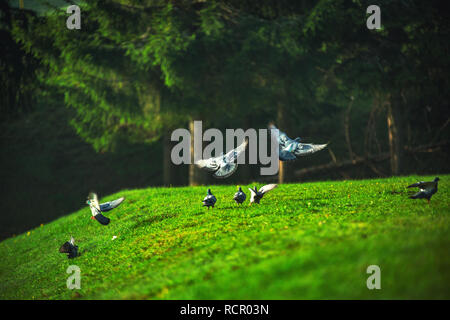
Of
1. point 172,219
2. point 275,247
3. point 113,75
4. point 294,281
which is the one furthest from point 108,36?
point 294,281

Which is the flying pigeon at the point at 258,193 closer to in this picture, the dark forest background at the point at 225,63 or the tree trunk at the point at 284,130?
the dark forest background at the point at 225,63

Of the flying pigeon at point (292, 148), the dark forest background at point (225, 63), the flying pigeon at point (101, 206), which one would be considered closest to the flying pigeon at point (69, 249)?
the flying pigeon at point (101, 206)

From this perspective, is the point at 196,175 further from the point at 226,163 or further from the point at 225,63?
the point at 226,163

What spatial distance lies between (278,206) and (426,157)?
52.0ft

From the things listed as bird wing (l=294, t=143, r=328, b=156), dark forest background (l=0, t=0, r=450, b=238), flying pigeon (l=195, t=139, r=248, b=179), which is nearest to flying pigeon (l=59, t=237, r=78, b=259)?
flying pigeon (l=195, t=139, r=248, b=179)

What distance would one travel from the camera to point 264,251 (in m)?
6.62

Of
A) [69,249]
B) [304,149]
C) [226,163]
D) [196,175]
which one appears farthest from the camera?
[196,175]

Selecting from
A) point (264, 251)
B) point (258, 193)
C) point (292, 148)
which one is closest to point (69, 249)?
point (258, 193)

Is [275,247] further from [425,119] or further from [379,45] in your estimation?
[425,119]

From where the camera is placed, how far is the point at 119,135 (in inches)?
796

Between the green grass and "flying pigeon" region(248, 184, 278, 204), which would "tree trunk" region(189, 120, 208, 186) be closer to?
the green grass

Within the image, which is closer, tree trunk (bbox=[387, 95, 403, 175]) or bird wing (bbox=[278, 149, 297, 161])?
bird wing (bbox=[278, 149, 297, 161])

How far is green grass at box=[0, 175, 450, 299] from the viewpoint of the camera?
5297 millimetres

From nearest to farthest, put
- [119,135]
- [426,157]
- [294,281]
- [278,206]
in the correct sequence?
[294,281] < [278,206] < [119,135] < [426,157]
